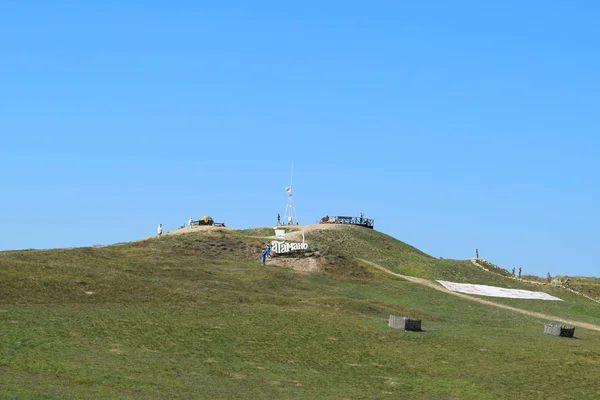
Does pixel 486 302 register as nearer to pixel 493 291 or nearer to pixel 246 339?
pixel 493 291

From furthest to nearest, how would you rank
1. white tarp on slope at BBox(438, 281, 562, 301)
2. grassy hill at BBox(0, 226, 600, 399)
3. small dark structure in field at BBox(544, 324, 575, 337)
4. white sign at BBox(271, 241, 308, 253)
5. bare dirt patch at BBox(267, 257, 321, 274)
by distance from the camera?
white tarp on slope at BBox(438, 281, 562, 301)
white sign at BBox(271, 241, 308, 253)
bare dirt patch at BBox(267, 257, 321, 274)
small dark structure in field at BBox(544, 324, 575, 337)
grassy hill at BBox(0, 226, 600, 399)

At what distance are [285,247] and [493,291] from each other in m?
26.7

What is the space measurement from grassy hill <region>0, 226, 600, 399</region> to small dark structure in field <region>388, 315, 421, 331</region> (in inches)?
36.9

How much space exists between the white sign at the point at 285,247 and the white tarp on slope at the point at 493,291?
18315 millimetres

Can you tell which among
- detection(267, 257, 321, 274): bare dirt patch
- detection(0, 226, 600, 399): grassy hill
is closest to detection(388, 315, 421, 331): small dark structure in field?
detection(0, 226, 600, 399): grassy hill

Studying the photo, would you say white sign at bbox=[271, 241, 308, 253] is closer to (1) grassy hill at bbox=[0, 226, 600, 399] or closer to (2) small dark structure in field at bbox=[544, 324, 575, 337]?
(1) grassy hill at bbox=[0, 226, 600, 399]

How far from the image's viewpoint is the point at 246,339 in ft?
163

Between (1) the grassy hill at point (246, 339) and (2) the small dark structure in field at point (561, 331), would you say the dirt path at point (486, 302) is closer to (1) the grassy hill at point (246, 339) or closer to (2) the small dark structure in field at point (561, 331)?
(1) the grassy hill at point (246, 339)

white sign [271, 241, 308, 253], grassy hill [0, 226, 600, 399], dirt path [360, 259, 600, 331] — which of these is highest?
white sign [271, 241, 308, 253]

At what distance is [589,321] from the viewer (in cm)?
8650

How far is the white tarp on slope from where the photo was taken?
10062 cm

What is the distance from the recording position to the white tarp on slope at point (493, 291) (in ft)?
330

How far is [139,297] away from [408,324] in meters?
19.8

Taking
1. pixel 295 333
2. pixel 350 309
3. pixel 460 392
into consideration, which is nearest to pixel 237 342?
pixel 295 333
